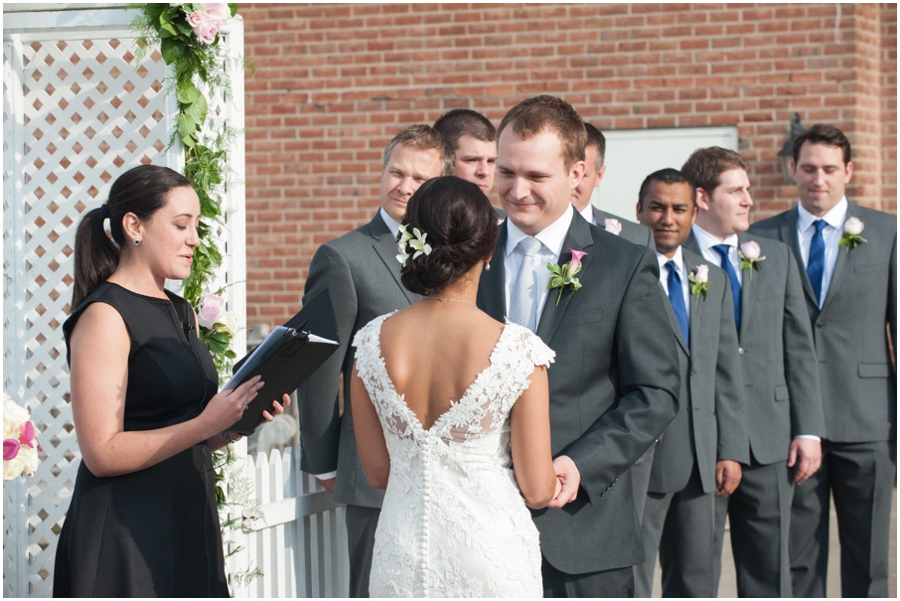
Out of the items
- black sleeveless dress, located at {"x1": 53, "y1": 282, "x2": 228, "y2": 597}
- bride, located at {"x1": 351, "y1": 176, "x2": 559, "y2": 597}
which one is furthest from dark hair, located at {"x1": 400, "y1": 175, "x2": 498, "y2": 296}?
black sleeveless dress, located at {"x1": 53, "y1": 282, "x2": 228, "y2": 597}

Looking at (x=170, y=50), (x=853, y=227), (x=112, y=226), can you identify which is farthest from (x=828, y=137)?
(x=112, y=226)

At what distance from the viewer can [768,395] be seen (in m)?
4.64

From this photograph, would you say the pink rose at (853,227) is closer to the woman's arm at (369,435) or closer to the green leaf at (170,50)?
the woman's arm at (369,435)

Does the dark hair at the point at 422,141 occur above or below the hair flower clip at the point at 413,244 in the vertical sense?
above

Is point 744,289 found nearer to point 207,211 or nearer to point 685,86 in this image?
point 207,211

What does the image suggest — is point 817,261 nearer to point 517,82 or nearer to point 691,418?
point 691,418

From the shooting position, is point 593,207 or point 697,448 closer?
point 697,448

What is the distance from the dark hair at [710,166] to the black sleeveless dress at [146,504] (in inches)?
117

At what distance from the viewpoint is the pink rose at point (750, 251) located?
4.65m

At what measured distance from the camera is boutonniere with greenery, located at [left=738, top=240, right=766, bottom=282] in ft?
15.3

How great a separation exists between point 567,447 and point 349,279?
4.11 feet

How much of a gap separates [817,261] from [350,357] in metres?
2.67

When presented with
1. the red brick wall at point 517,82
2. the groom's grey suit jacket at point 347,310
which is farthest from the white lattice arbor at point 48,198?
the red brick wall at point 517,82

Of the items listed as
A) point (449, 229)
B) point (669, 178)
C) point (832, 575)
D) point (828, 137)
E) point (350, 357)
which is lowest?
point (832, 575)
